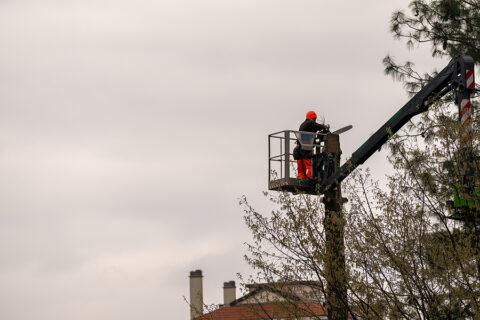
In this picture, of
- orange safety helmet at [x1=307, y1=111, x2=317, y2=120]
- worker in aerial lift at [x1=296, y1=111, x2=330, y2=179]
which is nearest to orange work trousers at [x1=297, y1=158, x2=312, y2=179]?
worker in aerial lift at [x1=296, y1=111, x2=330, y2=179]

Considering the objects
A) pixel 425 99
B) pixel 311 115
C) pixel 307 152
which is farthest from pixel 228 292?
pixel 425 99

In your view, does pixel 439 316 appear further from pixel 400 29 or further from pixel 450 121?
pixel 400 29

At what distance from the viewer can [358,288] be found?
12883 mm

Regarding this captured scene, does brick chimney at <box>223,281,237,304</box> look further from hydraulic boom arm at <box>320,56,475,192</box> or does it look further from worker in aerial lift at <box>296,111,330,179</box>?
hydraulic boom arm at <box>320,56,475,192</box>

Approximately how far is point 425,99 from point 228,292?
33.4 m

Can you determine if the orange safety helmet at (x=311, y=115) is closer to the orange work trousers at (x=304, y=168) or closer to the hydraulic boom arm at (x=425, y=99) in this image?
the orange work trousers at (x=304, y=168)

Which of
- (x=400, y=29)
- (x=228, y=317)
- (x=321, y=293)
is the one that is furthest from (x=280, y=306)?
(x=228, y=317)

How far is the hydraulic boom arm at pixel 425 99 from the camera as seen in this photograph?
14062 millimetres

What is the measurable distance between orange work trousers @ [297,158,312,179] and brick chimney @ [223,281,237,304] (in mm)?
30750

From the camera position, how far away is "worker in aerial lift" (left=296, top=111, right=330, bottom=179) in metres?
16.8

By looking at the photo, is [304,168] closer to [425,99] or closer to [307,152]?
[307,152]

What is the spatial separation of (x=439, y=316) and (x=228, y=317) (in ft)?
103

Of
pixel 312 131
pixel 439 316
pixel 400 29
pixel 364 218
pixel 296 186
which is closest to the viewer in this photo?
pixel 439 316

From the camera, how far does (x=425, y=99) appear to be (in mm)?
15109
